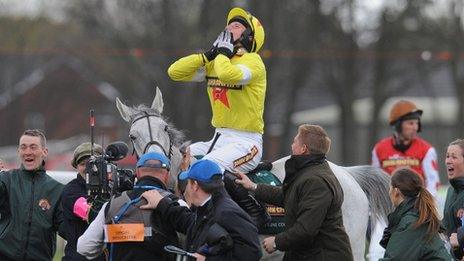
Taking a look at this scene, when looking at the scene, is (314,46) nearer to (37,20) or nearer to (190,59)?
(37,20)

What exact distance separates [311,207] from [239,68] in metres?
1.77

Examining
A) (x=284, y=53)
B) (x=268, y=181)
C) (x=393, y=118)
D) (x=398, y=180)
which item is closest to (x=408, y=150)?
(x=393, y=118)

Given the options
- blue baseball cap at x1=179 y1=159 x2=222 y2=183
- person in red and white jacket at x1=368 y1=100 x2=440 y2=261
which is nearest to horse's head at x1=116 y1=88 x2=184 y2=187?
blue baseball cap at x1=179 y1=159 x2=222 y2=183

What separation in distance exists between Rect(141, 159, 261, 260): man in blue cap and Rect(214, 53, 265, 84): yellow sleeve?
1992mm

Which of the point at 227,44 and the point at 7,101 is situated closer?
the point at 227,44

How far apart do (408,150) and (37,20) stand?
2117cm

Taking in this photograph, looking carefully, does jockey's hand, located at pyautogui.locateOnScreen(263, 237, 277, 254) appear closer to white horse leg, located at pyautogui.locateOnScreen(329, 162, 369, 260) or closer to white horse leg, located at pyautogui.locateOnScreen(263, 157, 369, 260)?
white horse leg, located at pyautogui.locateOnScreen(263, 157, 369, 260)

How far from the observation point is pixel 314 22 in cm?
3098

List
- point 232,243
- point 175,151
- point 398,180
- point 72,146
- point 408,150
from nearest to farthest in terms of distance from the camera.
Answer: point 232,243 < point 398,180 < point 175,151 < point 408,150 < point 72,146

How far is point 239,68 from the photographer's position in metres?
8.92

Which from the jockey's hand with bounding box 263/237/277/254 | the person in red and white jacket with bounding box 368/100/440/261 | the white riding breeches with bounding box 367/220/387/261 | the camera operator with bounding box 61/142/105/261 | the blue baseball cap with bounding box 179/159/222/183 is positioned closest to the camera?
the blue baseball cap with bounding box 179/159/222/183

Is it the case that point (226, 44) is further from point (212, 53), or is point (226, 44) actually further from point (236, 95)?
point (236, 95)

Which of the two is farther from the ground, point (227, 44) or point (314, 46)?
point (314, 46)

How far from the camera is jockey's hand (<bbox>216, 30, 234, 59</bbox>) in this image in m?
9.09
